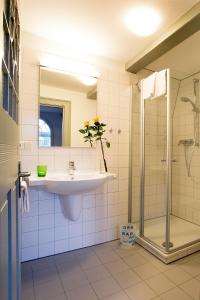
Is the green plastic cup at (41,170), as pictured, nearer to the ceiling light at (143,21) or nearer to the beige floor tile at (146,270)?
the beige floor tile at (146,270)

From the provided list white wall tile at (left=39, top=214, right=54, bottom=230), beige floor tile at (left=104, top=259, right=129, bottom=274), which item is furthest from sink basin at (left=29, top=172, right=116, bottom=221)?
beige floor tile at (left=104, top=259, right=129, bottom=274)

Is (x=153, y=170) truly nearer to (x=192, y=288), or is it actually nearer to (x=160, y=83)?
(x=160, y=83)

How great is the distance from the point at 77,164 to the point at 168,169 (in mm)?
975

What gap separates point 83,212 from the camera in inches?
80.3

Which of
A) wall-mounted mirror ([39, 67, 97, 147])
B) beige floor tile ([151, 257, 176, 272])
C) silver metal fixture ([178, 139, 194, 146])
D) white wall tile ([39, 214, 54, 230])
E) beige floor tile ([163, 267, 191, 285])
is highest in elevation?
wall-mounted mirror ([39, 67, 97, 147])

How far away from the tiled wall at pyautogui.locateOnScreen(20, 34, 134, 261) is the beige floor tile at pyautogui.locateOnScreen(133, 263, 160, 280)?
22.7 inches

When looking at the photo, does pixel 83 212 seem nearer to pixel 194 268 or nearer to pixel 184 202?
pixel 194 268

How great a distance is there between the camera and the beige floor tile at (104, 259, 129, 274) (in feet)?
5.41

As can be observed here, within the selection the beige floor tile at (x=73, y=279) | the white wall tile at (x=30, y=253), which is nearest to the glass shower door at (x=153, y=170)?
the beige floor tile at (x=73, y=279)

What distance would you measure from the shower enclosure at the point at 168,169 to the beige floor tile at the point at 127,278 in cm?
38

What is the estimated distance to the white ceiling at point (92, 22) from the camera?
1.43m

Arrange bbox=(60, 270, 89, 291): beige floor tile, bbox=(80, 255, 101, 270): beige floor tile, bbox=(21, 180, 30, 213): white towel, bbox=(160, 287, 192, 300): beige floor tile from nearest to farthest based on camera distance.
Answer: bbox=(21, 180, 30, 213): white towel, bbox=(160, 287, 192, 300): beige floor tile, bbox=(60, 270, 89, 291): beige floor tile, bbox=(80, 255, 101, 270): beige floor tile

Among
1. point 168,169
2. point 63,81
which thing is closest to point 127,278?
point 168,169

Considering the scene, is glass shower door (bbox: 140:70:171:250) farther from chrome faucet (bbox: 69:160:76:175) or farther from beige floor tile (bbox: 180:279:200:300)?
chrome faucet (bbox: 69:160:76:175)
